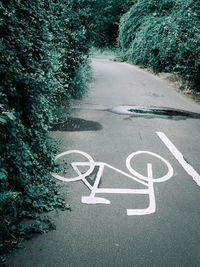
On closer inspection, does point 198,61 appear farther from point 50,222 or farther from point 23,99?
point 50,222

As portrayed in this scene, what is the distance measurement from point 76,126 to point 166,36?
510 inches

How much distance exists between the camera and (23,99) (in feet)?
11.7

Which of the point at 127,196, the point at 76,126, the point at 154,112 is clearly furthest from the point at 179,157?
the point at 154,112

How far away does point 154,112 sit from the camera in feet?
29.0

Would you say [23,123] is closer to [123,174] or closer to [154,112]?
[123,174]

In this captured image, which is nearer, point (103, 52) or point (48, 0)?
point (48, 0)

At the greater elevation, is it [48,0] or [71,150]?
[48,0]

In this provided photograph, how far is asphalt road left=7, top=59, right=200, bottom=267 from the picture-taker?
281 centimetres

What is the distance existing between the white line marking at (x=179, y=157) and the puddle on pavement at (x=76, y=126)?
2.00m

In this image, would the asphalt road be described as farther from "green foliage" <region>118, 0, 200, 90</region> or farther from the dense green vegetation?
"green foliage" <region>118, 0, 200, 90</region>

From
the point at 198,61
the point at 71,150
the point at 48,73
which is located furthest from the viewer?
the point at 198,61

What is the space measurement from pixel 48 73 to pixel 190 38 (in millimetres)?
10673

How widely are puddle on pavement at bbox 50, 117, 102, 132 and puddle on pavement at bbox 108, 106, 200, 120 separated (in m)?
1.69

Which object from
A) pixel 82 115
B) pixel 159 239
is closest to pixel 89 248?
pixel 159 239
